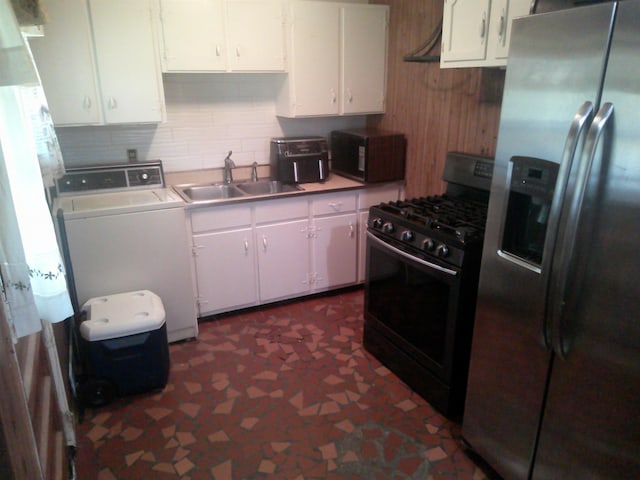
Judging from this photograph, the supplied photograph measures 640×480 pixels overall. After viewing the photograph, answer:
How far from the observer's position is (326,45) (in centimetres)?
343

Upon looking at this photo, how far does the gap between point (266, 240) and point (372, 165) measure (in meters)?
0.97

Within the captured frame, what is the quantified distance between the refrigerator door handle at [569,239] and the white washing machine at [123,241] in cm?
209

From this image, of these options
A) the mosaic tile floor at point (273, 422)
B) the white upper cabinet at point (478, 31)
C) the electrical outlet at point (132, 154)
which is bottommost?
the mosaic tile floor at point (273, 422)

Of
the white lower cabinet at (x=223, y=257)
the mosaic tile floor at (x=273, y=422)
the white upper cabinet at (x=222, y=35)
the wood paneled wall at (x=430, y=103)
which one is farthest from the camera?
the white lower cabinet at (x=223, y=257)

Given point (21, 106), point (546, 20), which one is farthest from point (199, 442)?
point (546, 20)

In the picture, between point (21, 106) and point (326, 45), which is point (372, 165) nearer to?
point (326, 45)

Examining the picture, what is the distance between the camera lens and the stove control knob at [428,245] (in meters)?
2.25

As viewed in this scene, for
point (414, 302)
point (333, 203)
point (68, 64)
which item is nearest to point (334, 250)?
point (333, 203)

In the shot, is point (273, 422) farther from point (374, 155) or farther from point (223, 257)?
point (374, 155)

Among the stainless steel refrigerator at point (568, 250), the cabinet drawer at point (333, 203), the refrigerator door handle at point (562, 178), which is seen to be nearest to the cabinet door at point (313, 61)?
the cabinet drawer at point (333, 203)

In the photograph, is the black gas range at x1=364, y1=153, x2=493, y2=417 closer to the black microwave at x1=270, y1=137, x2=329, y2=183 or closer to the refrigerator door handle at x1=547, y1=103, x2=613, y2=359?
the refrigerator door handle at x1=547, y1=103, x2=613, y2=359

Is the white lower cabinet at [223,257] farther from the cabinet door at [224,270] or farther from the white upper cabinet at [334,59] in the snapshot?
the white upper cabinet at [334,59]

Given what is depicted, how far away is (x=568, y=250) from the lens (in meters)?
1.43

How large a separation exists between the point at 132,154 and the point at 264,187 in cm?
98
